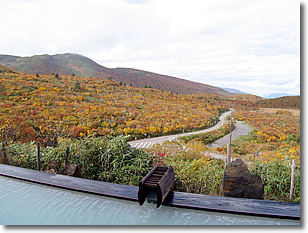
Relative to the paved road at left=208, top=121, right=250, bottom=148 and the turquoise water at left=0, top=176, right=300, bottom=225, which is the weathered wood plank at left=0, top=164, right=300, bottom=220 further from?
the paved road at left=208, top=121, right=250, bottom=148

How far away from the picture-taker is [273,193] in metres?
2.34

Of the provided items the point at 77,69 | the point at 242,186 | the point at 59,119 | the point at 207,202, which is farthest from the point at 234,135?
the point at 77,69

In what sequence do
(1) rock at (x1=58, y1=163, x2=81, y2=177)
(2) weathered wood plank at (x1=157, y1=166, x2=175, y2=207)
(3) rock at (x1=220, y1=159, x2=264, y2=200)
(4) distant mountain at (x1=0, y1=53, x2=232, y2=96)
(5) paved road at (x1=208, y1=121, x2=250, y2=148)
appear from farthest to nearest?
(4) distant mountain at (x1=0, y1=53, x2=232, y2=96), (5) paved road at (x1=208, y1=121, x2=250, y2=148), (1) rock at (x1=58, y1=163, x2=81, y2=177), (3) rock at (x1=220, y1=159, x2=264, y2=200), (2) weathered wood plank at (x1=157, y1=166, x2=175, y2=207)

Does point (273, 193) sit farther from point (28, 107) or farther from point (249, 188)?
point (28, 107)

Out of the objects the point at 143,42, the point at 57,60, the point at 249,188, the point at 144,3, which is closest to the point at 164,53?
the point at 143,42

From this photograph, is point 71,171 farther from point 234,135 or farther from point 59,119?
point 234,135

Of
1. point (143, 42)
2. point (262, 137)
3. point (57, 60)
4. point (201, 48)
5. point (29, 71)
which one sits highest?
point (57, 60)

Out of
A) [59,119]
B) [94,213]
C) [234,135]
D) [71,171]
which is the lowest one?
[234,135]

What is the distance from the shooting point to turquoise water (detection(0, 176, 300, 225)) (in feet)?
4.95

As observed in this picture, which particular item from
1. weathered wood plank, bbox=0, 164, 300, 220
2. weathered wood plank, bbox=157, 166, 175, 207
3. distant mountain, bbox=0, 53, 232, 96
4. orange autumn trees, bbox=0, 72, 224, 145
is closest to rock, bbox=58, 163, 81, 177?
weathered wood plank, bbox=0, 164, 300, 220

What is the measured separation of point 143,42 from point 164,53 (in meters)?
0.81

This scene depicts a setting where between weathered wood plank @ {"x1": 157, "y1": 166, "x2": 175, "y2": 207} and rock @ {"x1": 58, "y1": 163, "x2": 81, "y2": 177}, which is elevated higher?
weathered wood plank @ {"x1": 157, "y1": 166, "x2": 175, "y2": 207}

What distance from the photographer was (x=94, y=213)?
1601 millimetres

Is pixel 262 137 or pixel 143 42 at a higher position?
pixel 143 42
